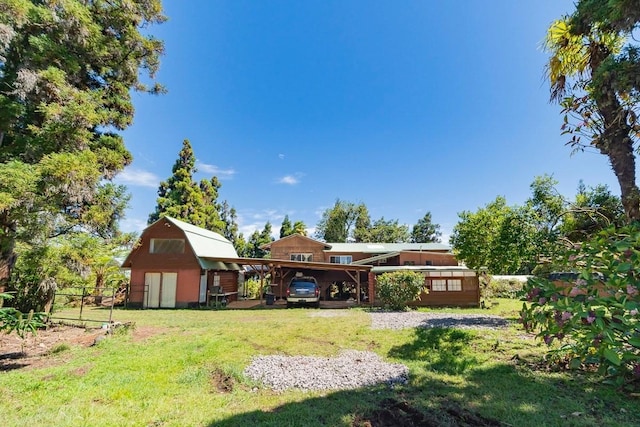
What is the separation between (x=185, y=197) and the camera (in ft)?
98.6

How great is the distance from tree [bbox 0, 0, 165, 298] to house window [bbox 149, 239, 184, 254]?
31.1 feet

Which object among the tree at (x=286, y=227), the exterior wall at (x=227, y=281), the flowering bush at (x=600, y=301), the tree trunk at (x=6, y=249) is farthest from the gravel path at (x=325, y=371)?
the tree at (x=286, y=227)

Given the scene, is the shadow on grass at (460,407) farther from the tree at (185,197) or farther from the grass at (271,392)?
the tree at (185,197)

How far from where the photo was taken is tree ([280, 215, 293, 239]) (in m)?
46.8

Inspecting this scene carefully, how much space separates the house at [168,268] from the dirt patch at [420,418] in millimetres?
15086

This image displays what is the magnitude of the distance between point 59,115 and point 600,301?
34.4 feet

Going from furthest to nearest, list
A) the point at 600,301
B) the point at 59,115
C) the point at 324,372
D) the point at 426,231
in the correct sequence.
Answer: the point at 426,231 < the point at 59,115 < the point at 324,372 < the point at 600,301

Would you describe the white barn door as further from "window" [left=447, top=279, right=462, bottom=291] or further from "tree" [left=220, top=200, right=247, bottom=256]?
"tree" [left=220, top=200, right=247, bottom=256]

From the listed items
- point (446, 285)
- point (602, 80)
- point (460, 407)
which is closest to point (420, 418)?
point (460, 407)

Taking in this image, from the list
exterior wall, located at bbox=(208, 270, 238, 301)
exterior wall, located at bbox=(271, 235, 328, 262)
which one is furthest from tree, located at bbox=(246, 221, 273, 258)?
exterior wall, located at bbox=(208, 270, 238, 301)

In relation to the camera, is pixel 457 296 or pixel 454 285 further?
pixel 454 285

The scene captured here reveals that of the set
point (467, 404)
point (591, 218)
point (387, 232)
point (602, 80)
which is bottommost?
point (467, 404)

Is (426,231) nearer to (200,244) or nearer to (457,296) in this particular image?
(457,296)

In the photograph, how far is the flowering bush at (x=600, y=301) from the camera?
268 cm
